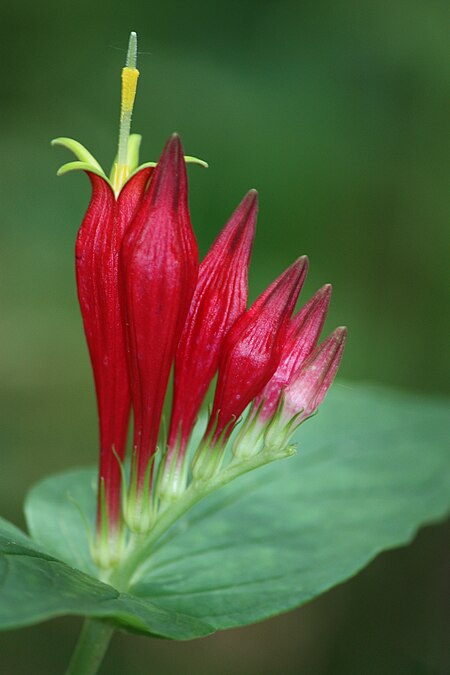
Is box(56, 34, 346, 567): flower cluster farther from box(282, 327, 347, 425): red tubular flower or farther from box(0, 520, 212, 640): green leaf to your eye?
box(0, 520, 212, 640): green leaf

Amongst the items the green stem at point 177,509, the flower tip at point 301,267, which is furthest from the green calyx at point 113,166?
the green stem at point 177,509

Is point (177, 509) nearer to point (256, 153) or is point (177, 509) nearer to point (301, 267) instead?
point (301, 267)

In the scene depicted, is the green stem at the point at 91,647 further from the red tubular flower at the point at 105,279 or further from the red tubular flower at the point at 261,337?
the red tubular flower at the point at 261,337

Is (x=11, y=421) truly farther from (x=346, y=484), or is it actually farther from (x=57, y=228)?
(x=346, y=484)

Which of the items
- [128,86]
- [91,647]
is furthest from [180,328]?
[91,647]

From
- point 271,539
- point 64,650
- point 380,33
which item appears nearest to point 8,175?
point 380,33
